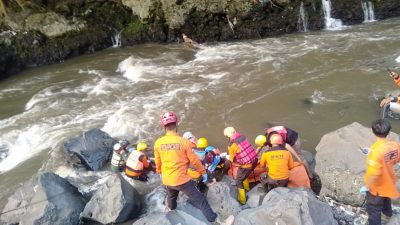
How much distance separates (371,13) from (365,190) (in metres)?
13.1

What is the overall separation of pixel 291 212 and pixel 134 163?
3396mm

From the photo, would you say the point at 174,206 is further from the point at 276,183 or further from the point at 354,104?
the point at 354,104

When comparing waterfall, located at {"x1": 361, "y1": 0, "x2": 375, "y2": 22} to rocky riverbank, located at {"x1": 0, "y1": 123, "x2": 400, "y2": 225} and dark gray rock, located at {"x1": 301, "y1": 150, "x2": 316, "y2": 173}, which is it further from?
dark gray rock, located at {"x1": 301, "y1": 150, "x2": 316, "y2": 173}

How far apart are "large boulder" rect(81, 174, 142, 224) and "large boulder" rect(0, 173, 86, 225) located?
269mm

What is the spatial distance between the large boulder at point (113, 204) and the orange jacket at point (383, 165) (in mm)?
3706

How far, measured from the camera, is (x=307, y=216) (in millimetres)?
5434

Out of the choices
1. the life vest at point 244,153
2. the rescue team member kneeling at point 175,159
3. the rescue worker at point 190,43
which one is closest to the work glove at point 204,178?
the life vest at point 244,153

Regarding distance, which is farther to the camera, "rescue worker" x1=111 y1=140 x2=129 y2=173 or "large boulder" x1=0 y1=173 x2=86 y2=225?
"rescue worker" x1=111 y1=140 x2=129 y2=173

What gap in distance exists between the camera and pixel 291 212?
546cm

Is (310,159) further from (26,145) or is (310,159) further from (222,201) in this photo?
(26,145)

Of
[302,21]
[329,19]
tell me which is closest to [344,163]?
[302,21]

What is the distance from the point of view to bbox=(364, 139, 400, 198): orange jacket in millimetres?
4875

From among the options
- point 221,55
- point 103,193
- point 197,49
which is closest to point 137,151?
point 103,193

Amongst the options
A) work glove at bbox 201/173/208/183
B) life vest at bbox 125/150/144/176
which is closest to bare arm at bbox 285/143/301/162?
work glove at bbox 201/173/208/183
